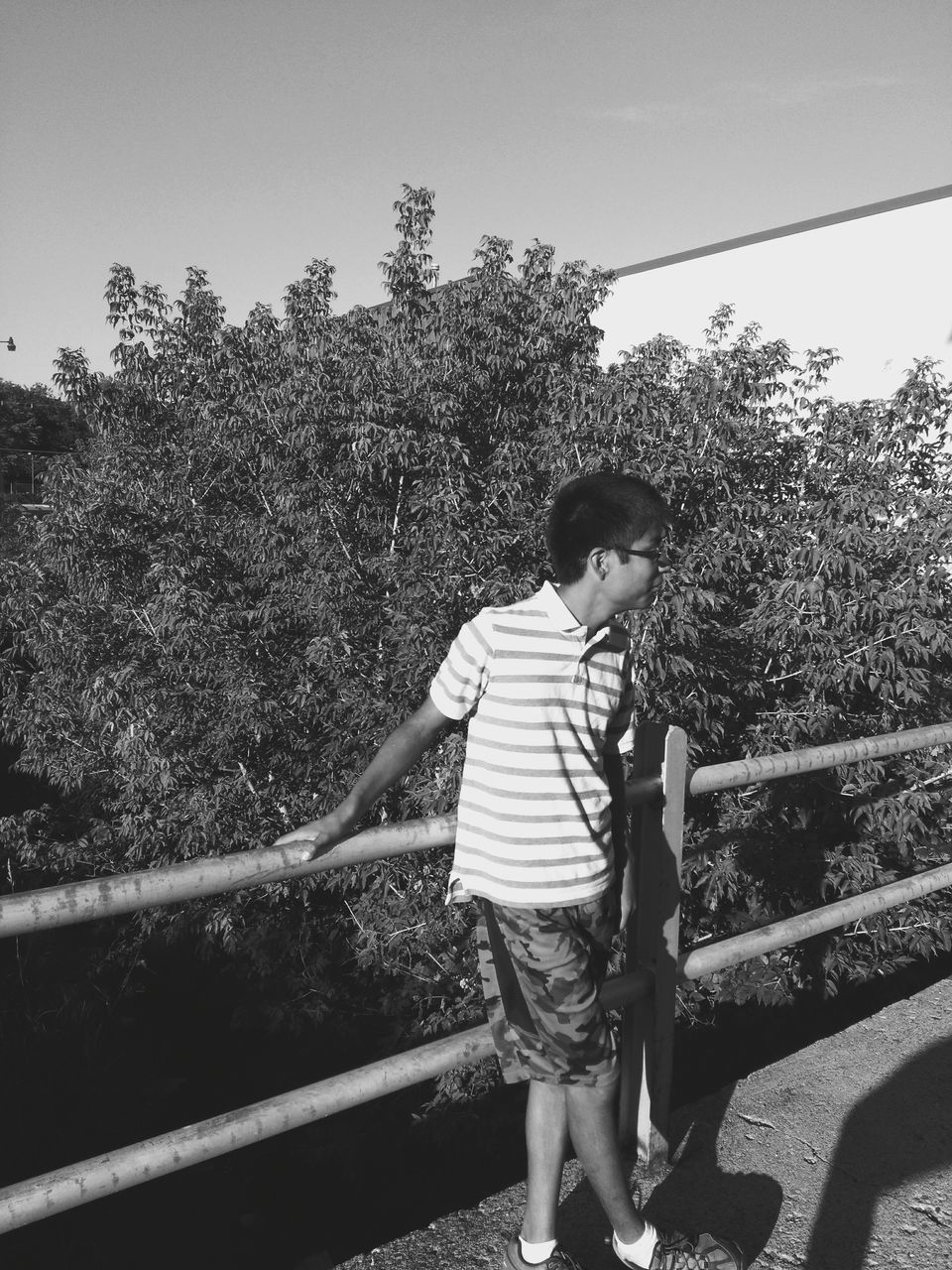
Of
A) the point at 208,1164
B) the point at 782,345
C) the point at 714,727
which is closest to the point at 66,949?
the point at 208,1164

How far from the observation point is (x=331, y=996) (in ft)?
23.0

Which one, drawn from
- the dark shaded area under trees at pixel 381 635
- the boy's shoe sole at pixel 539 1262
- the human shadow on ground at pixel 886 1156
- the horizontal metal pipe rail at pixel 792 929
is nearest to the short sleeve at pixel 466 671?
the horizontal metal pipe rail at pixel 792 929

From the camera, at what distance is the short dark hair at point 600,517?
177cm

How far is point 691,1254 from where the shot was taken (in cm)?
183

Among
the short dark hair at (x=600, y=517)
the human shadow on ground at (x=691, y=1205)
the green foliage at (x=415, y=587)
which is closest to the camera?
the short dark hair at (x=600, y=517)

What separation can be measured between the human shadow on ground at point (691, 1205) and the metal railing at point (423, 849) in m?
0.08

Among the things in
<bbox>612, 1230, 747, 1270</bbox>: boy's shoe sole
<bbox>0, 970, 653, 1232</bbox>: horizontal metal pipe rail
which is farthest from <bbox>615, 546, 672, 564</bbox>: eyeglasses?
<bbox>612, 1230, 747, 1270</bbox>: boy's shoe sole

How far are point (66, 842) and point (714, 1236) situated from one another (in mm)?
8134

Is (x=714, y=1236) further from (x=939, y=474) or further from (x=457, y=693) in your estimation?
(x=939, y=474)

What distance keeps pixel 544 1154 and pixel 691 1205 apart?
1.59ft

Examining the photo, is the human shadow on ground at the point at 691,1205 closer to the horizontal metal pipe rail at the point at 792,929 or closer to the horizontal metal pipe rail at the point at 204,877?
the horizontal metal pipe rail at the point at 792,929

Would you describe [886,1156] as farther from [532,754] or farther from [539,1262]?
[532,754]

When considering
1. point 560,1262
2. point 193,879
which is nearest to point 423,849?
point 193,879

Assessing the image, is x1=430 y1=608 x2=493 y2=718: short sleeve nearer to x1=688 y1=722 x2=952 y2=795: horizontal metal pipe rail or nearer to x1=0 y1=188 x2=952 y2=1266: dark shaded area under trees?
x1=688 y1=722 x2=952 y2=795: horizontal metal pipe rail
